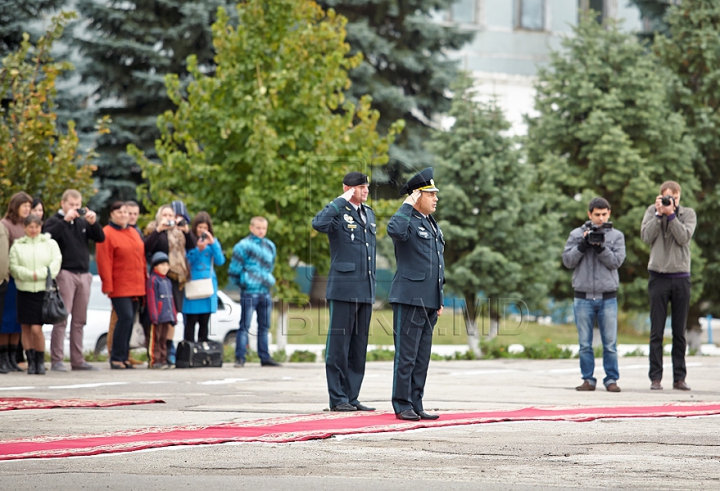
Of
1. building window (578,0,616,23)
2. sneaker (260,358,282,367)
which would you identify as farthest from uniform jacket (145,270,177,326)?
building window (578,0,616,23)

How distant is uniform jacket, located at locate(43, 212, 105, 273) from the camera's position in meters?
14.4

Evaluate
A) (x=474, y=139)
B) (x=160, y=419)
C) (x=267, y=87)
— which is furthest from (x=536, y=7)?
(x=160, y=419)

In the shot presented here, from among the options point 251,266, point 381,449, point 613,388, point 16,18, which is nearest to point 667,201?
point 613,388

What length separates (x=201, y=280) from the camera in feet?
51.4

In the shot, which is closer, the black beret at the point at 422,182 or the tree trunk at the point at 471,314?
the black beret at the point at 422,182

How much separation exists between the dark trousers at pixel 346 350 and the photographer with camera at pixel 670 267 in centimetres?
401

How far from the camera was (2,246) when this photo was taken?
13727mm

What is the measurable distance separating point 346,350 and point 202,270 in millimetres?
6401

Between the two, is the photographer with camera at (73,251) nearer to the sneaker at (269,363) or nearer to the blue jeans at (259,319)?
the blue jeans at (259,319)

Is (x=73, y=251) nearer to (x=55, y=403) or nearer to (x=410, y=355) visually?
(x=55, y=403)

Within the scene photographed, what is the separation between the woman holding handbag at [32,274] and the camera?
45.2 ft

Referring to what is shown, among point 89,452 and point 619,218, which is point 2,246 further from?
point 619,218

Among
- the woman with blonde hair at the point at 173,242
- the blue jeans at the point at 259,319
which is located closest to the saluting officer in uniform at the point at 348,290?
the woman with blonde hair at the point at 173,242

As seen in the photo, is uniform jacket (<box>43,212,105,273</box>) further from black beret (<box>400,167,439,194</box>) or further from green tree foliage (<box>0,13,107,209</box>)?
black beret (<box>400,167,439,194</box>)
